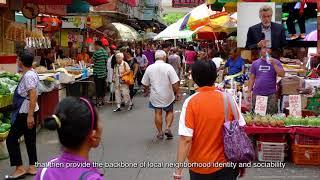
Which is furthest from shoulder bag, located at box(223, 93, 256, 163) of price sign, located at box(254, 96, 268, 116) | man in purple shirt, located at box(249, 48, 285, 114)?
price sign, located at box(254, 96, 268, 116)

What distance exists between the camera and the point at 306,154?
8266 mm

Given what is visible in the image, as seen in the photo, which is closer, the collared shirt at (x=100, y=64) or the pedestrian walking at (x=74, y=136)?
the pedestrian walking at (x=74, y=136)

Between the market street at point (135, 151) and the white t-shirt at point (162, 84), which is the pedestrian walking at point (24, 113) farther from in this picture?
the white t-shirt at point (162, 84)

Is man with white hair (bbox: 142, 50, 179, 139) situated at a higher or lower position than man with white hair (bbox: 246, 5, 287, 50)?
lower

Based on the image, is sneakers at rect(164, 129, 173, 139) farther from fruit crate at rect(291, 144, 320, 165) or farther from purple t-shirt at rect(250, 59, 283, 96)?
fruit crate at rect(291, 144, 320, 165)

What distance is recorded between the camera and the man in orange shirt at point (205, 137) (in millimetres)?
4449

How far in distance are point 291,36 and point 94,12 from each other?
59.5 ft

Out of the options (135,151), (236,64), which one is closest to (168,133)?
(135,151)

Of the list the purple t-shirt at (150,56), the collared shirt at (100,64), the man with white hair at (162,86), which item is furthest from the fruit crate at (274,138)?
the purple t-shirt at (150,56)

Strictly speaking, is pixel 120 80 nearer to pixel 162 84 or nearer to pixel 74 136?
pixel 162 84

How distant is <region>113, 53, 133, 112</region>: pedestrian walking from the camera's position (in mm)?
15531

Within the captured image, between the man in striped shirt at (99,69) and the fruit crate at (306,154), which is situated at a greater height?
the man in striped shirt at (99,69)

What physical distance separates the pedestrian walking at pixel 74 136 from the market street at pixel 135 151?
4950mm

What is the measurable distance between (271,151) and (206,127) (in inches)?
166
